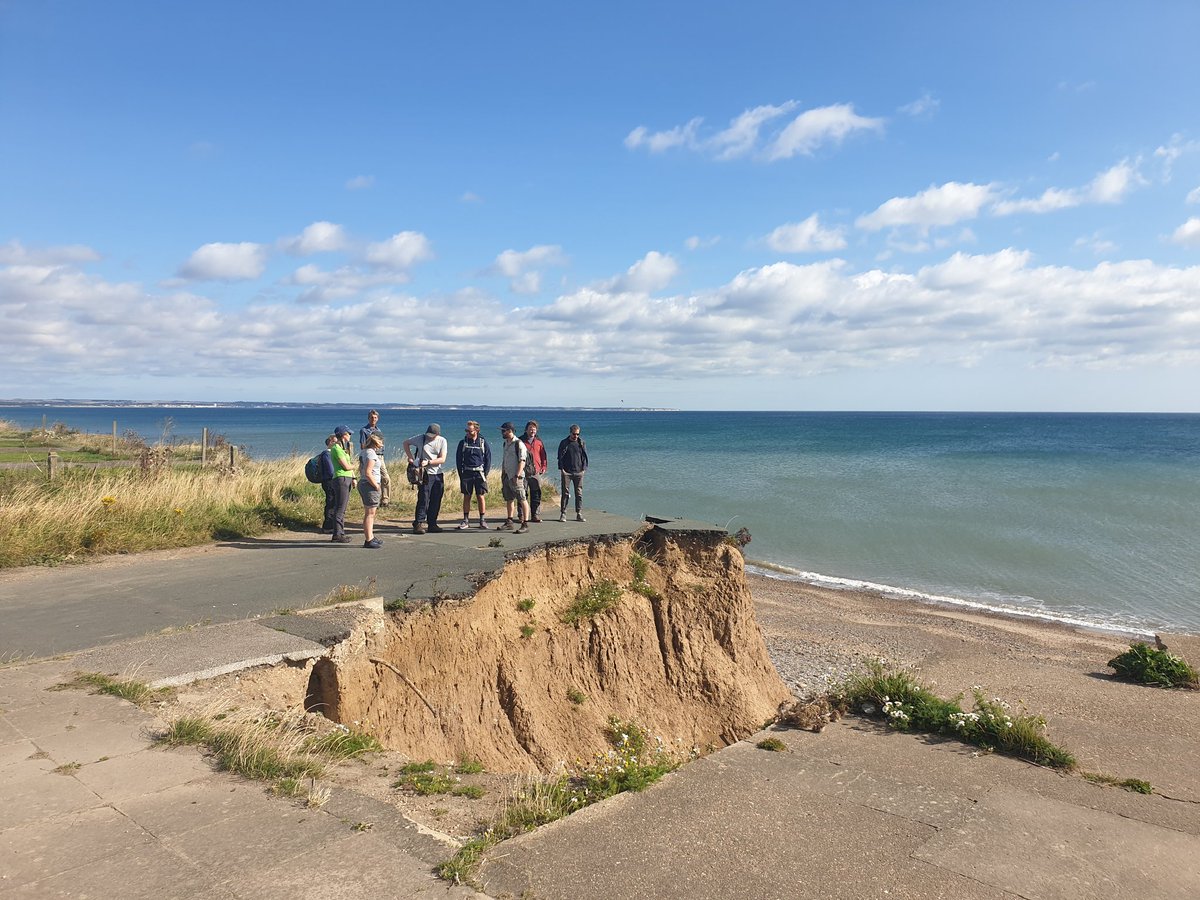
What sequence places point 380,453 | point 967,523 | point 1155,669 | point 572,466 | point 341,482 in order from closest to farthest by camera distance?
point 341,482 → point 1155,669 → point 380,453 → point 572,466 → point 967,523

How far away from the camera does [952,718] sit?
7.57 m

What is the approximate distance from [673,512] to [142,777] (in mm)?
24828

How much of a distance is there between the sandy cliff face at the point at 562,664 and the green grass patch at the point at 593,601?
0.08 m

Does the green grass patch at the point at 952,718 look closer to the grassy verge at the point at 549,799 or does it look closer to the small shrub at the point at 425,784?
the grassy verge at the point at 549,799

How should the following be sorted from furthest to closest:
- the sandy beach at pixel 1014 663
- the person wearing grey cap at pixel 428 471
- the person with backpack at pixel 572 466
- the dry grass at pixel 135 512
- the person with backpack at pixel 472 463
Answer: the person with backpack at pixel 572 466 → the person with backpack at pixel 472 463 → the person wearing grey cap at pixel 428 471 → the dry grass at pixel 135 512 → the sandy beach at pixel 1014 663

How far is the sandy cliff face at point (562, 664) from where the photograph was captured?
722 centimetres

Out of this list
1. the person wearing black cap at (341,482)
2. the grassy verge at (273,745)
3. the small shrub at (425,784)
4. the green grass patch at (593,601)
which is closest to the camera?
the grassy verge at (273,745)

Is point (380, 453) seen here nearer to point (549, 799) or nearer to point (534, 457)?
point (534, 457)

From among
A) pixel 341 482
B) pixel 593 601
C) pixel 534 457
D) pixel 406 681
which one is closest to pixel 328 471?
pixel 341 482

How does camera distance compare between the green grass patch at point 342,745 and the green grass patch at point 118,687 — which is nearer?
the green grass patch at point 342,745

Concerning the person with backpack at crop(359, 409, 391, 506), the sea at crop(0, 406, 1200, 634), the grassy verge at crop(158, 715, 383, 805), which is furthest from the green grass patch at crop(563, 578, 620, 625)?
the sea at crop(0, 406, 1200, 634)

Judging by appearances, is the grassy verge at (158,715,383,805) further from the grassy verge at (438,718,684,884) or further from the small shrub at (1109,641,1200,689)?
the small shrub at (1109,641,1200,689)

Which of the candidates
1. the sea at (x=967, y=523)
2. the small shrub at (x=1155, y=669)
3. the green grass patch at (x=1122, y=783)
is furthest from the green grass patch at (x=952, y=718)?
the sea at (x=967, y=523)

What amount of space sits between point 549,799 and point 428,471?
821 cm
